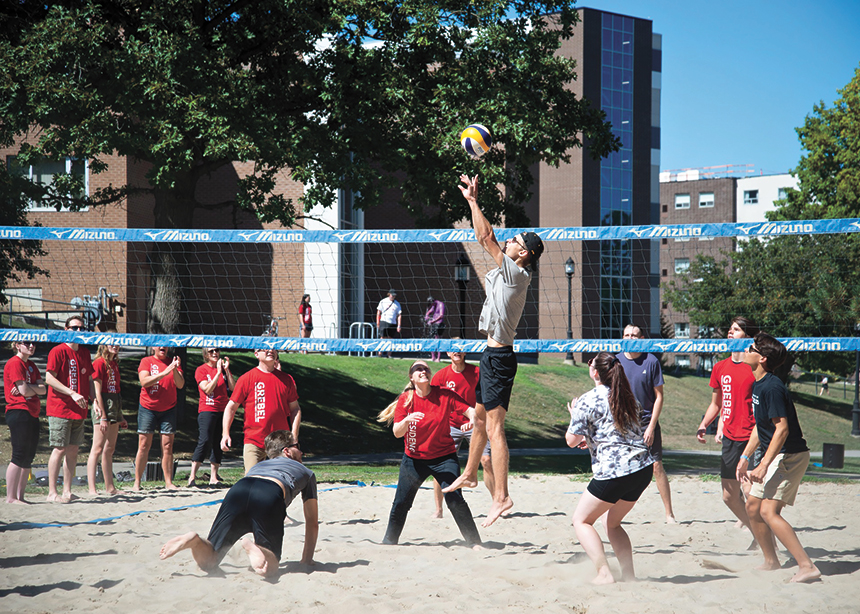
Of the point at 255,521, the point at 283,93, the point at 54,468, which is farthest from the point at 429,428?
the point at 283,93

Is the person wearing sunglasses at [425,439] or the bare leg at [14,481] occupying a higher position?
the person wearing sunglasses at [425,439]

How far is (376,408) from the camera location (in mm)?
18141

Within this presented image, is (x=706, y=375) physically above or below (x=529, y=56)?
below

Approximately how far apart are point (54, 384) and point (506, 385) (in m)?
4.97

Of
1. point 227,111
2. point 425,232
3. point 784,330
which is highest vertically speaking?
point 227,111

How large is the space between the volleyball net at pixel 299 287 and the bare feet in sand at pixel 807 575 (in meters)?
1.82

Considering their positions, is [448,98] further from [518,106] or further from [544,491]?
[544,491]

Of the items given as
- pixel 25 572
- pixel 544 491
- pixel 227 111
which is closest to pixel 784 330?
pixel 544 491

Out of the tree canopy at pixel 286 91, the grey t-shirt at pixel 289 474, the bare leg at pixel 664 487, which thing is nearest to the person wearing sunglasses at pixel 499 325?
the grey t-shirt at pixel 289 474

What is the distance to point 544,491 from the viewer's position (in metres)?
9.52

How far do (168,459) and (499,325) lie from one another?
18.1 feet

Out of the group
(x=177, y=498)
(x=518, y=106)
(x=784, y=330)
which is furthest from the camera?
(x=784, y=330)

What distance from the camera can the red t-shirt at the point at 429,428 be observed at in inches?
240

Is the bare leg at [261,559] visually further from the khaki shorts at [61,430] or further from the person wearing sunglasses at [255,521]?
the khaki shorts at [61,430]
